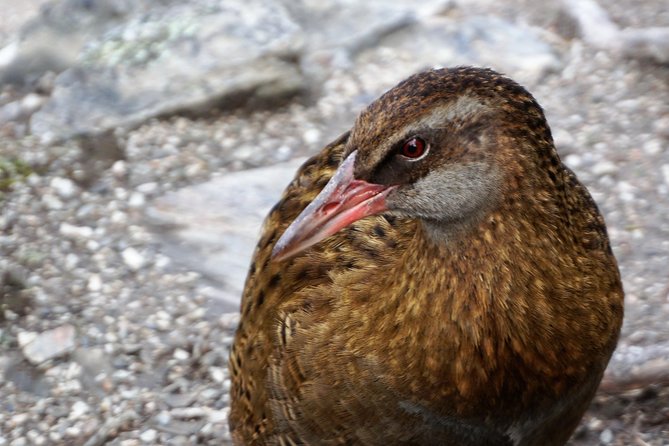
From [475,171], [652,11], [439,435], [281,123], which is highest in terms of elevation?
[652,11]

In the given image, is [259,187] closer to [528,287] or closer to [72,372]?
[72,372]

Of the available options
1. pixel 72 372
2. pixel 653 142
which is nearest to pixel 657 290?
pixel 653 142

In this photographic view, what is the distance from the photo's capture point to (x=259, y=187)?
16.1ft

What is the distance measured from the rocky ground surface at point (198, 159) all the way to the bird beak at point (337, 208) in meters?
1.45

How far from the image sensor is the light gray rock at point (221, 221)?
180 inches

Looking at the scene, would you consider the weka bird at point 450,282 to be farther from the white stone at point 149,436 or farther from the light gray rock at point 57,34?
the light gray rock at point 57,34

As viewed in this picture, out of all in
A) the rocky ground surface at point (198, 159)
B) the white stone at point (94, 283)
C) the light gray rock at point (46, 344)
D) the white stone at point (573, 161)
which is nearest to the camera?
the rocky ground surface at point (198, 159)

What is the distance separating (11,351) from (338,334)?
1.91 meters

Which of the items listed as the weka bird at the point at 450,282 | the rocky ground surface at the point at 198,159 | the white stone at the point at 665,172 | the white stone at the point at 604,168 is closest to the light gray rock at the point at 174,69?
the rocky ground surface at the point at 198,159

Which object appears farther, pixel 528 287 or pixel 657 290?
pixel 657 290

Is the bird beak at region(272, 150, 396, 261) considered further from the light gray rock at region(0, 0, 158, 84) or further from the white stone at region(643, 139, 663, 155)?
the light gray rock at region(0, 0, 158, 84)

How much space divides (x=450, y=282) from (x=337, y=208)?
35 cm

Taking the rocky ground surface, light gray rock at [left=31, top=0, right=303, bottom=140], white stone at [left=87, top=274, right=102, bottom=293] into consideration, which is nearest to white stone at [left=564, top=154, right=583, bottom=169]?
the rocky ground surface

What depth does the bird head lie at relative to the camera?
8.18 feet
